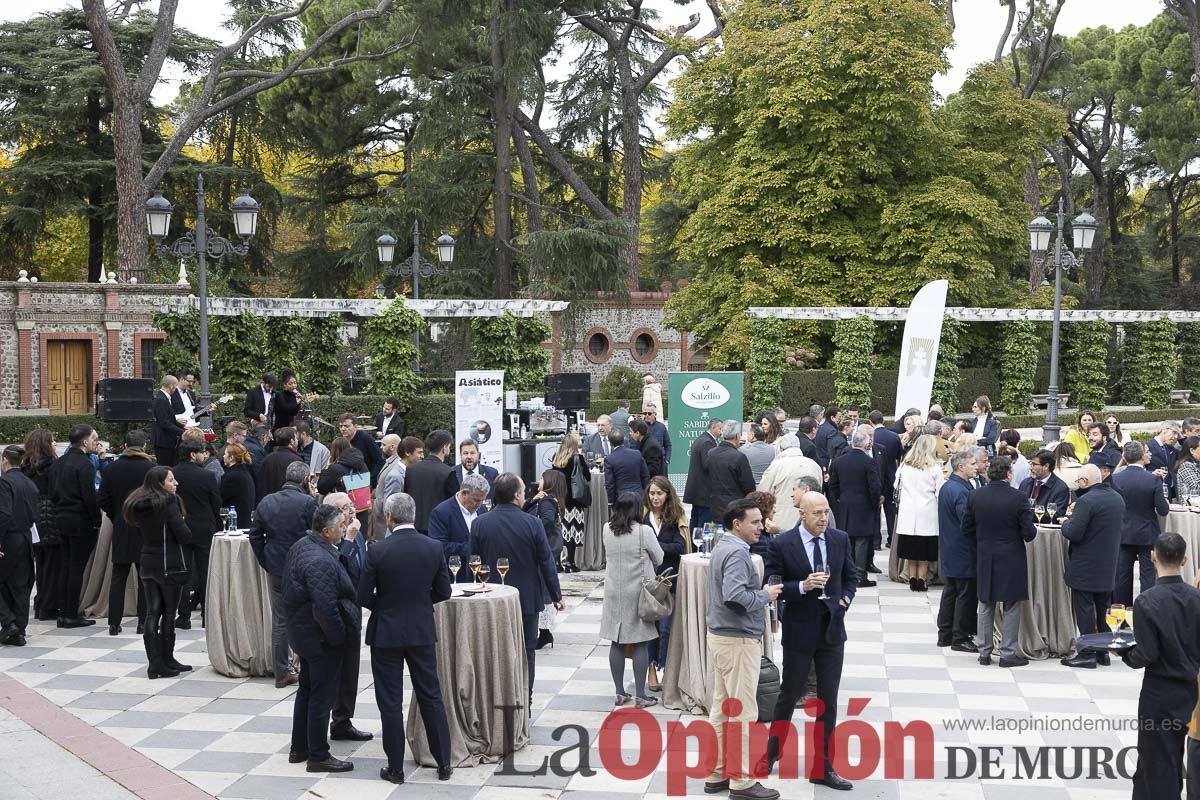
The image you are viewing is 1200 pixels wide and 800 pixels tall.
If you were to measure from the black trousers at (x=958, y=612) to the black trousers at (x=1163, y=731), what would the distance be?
12.5 feet

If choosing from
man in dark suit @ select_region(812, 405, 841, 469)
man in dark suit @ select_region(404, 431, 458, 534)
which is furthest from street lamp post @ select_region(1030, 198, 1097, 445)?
man in dark suit @ select_region(404, 431, 458, 534)

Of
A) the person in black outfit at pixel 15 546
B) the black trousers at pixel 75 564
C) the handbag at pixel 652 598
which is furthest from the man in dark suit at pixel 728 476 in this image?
the person in black outfit at pixel 15 546

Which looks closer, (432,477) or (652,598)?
(652,598)

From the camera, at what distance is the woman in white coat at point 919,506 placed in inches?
462

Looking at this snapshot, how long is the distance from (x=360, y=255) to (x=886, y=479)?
24.3 metres

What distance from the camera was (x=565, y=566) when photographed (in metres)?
13.4

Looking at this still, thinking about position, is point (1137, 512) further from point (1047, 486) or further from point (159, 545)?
point (159, 545)

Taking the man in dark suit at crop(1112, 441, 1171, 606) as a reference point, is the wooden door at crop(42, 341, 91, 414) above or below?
above

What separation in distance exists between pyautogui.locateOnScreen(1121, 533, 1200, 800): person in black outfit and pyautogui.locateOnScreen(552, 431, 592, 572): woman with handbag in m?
6.09

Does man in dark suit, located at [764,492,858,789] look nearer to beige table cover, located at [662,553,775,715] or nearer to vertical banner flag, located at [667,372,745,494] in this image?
beige table cover, located at [662,553,775,715]

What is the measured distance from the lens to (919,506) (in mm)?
11828

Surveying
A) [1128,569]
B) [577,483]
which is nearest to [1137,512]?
[1128,569]

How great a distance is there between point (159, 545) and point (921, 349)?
13.1 metres

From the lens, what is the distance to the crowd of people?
21.4 ft
